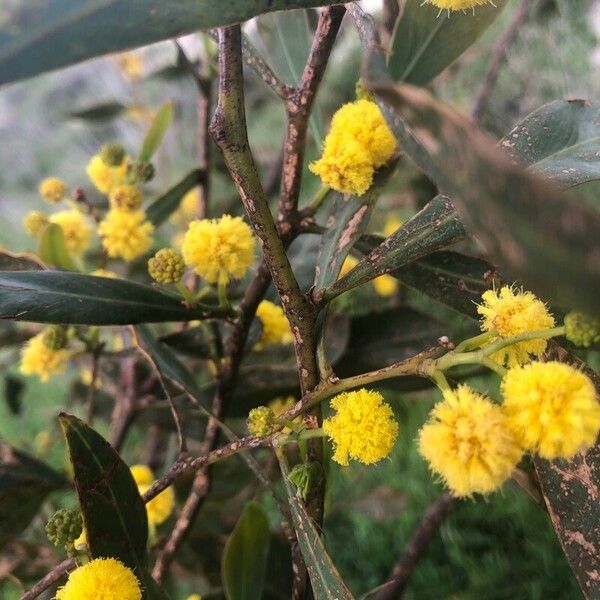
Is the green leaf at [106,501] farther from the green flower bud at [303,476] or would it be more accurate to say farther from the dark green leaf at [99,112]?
the dark green leaf at [99,112]

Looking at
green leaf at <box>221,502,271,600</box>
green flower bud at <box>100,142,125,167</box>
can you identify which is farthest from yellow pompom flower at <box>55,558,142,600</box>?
green flower bud at <box>100,142,125,167</box>

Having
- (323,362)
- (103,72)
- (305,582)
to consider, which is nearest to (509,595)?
(305,582)

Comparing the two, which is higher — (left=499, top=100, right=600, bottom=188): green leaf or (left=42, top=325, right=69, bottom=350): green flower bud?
(left=42, top=325, right=69, bottom=350): green flower bud

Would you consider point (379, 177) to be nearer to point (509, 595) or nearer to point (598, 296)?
point (598, 296)

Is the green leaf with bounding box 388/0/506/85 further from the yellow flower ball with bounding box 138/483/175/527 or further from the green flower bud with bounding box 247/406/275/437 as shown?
the yellow flower ball with bounding box 138/483/175/527

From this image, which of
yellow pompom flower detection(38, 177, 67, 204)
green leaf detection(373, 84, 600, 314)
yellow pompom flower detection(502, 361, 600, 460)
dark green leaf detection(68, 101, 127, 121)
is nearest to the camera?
green leaf detection(373, 84, 600, 314)

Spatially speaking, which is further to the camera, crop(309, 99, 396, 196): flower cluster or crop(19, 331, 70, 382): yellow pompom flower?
crop(19, 331, 70, 382): yellow pompom flower

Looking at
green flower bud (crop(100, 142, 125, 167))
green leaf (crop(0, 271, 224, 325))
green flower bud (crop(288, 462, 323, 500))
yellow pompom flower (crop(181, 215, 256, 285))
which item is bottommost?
green flower bud (crop(288, 462, 323, 500))

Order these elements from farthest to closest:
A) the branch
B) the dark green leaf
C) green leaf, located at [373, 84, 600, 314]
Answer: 1. the dark green leaf
2. the branch
3. green leaf, located at [373, 84, 600, 314]
